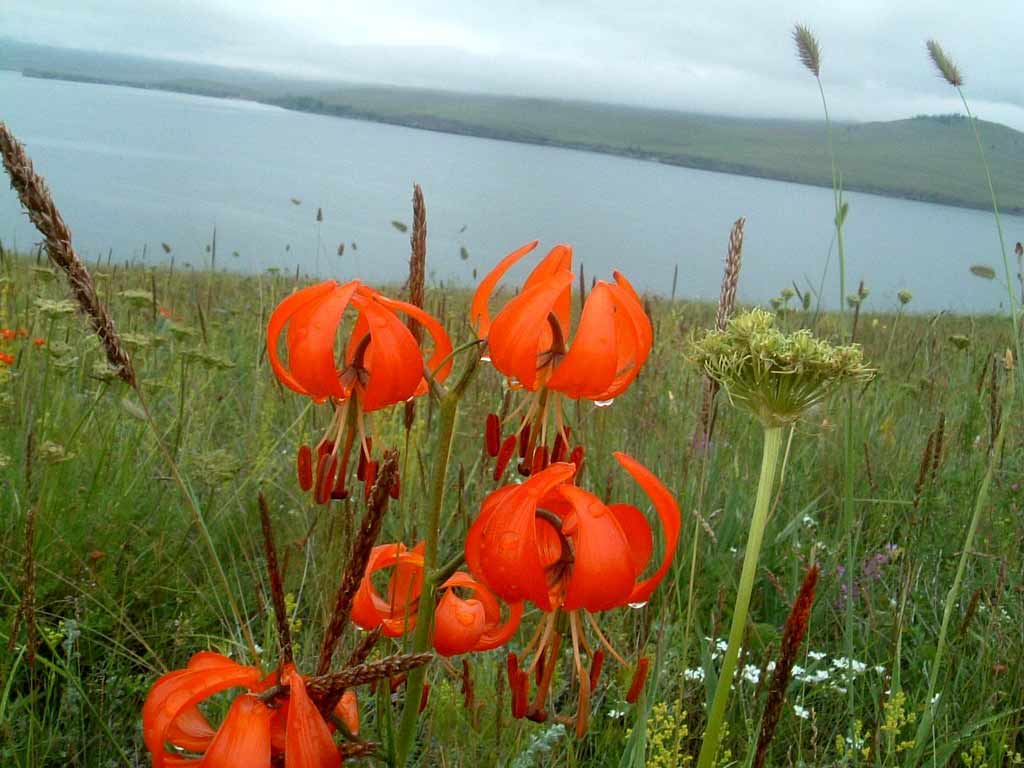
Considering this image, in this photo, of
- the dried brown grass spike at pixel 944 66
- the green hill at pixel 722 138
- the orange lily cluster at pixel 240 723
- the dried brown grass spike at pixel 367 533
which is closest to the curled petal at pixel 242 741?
the orange lily cluster at pixel 240 723

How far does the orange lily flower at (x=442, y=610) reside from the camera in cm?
112

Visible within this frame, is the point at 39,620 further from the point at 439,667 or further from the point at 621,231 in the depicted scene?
the point at 621,231

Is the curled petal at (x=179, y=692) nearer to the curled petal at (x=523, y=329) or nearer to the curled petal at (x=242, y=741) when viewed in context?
the curled petal at (x=242, y=741)

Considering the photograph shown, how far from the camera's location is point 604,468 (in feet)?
9.53

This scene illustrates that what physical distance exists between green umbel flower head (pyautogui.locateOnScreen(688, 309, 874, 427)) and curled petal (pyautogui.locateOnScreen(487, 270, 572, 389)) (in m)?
0.22

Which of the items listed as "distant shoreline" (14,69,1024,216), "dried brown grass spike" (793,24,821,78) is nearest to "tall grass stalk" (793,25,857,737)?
"dried brown grass spike" (793,24,821,78)

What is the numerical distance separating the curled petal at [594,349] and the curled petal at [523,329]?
39mm

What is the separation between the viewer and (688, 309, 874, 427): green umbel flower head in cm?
107

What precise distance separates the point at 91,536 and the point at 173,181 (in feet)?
86.7

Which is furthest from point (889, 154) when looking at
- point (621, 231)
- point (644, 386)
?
point (644, 386)

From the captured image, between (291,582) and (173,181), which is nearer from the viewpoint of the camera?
(291,582)

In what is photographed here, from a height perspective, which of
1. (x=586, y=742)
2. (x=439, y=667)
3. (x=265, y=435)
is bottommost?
(x=586, y=742)

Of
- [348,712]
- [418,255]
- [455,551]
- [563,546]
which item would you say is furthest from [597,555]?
[455,551]

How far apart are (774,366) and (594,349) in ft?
0.68
